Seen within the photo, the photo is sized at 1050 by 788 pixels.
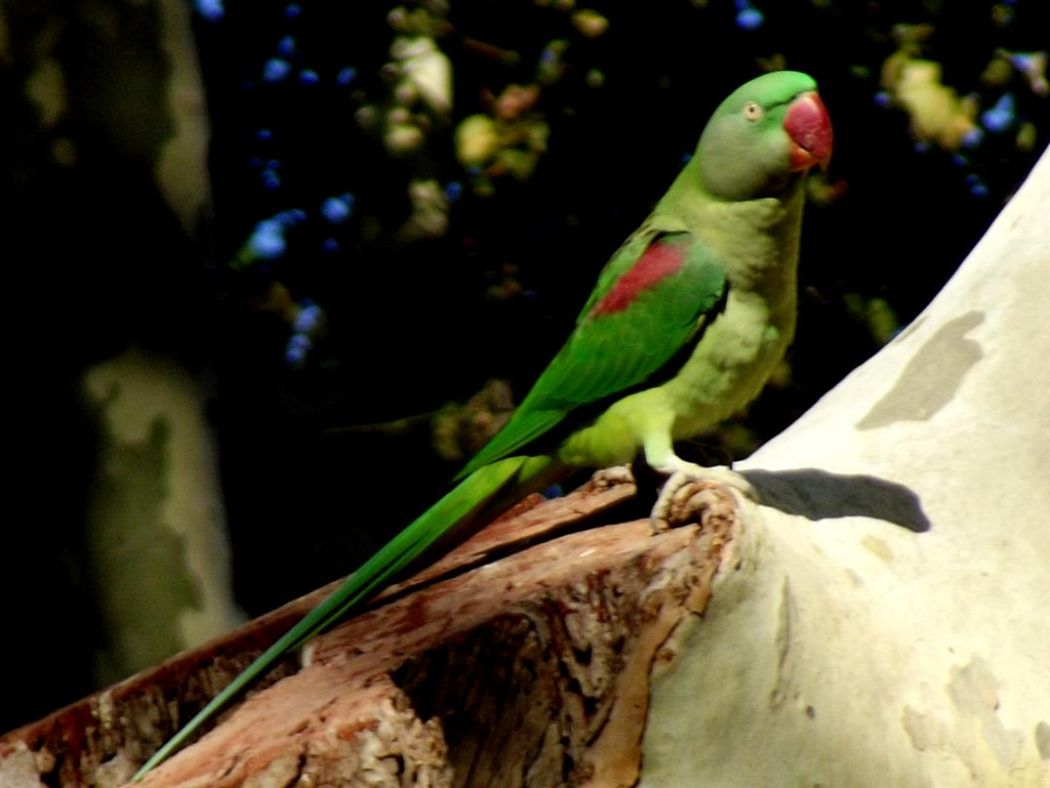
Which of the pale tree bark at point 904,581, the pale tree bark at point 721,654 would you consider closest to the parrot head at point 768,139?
the pale tree bark at point 904,581

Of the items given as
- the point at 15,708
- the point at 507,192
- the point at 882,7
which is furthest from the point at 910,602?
the point at 882,7

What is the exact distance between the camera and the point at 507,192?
18.1 ft

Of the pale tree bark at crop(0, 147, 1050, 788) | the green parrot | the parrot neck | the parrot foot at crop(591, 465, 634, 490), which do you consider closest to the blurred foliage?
the parrot foot at crop(591, 465, 634, 490)

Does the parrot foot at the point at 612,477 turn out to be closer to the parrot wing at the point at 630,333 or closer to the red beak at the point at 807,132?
the parrot wing at the point at 630,333

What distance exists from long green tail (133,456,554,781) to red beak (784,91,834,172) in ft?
2.84

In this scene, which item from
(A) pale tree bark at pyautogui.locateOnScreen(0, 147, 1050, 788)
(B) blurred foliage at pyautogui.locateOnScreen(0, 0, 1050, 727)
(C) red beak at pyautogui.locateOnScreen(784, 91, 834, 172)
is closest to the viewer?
(A) pale tree bark at pyautogui.locateOnScreen(0, 147, 1050, 788)

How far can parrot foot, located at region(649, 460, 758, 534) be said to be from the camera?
2.30 m

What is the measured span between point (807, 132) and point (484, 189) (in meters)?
2.52

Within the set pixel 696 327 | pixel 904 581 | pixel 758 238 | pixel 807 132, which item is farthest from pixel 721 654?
pixel 807 132

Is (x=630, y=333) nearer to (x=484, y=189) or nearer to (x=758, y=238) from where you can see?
(x=758, y=238)

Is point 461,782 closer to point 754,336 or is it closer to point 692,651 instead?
point 692,651

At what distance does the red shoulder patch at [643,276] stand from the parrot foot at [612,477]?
36cm

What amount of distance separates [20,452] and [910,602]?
2.54 m

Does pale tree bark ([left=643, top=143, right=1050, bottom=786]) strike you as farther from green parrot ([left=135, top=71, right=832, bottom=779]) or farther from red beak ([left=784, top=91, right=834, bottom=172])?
red beak ([left=784, top=91, right=834, bottom=172])
